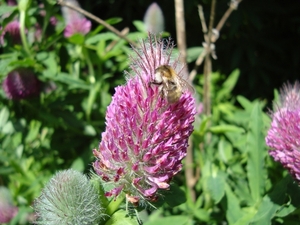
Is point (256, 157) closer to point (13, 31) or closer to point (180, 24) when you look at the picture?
point (180, 24)

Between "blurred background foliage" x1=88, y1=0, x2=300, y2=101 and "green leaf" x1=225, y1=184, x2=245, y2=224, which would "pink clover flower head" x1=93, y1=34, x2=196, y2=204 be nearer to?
"green leaf" x1=225, y1=184, x2=245, y2=224

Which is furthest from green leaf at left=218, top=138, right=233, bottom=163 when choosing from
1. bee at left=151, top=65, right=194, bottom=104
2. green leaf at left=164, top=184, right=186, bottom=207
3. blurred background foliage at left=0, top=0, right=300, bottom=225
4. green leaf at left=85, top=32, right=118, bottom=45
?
bee at left=151, top=65, right=194, bottom=104

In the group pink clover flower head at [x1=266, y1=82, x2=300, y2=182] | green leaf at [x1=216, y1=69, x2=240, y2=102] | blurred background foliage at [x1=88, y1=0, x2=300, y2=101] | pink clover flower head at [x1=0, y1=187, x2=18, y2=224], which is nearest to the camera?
pink clover flower head at [x1=266, y1=82, x2=300, y2=182]

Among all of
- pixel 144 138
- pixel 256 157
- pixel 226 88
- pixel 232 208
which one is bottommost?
pixel 232 208

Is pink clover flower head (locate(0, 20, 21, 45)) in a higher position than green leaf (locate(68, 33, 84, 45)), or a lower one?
higher

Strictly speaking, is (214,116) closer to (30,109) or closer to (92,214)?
(30,109)

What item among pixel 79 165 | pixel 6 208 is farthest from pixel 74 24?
pixel 6 208

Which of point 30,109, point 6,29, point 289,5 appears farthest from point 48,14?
point 289,5
